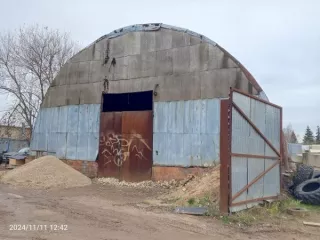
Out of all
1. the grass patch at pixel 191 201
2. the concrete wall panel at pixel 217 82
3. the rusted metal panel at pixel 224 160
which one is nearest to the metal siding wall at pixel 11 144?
the concrete wall panel at pixel 217 82

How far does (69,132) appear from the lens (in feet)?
57.4

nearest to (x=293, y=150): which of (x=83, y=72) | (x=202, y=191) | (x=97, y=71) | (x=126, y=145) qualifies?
(x=126, y=145)

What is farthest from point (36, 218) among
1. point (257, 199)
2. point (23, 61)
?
point (23, 61)

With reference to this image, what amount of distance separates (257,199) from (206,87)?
540 cm

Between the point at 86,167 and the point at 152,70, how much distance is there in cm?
568

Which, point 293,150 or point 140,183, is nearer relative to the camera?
point 140,183

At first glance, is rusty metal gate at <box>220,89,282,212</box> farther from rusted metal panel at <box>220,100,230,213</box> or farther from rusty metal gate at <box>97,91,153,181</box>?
rusty metal gate at <box>97,91,153,181</box>

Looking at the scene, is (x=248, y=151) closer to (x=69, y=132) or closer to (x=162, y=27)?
(x=162, y=27)

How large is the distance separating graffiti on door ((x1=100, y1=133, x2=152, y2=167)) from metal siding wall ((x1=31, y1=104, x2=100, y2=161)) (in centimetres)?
57

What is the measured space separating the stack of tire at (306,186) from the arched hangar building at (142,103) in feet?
9.92

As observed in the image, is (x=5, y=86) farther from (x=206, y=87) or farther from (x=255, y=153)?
(x=255, y=153)

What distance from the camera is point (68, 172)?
→ 49.1 feet

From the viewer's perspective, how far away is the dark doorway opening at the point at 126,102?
16.8m

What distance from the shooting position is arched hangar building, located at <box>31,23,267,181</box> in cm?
1365
